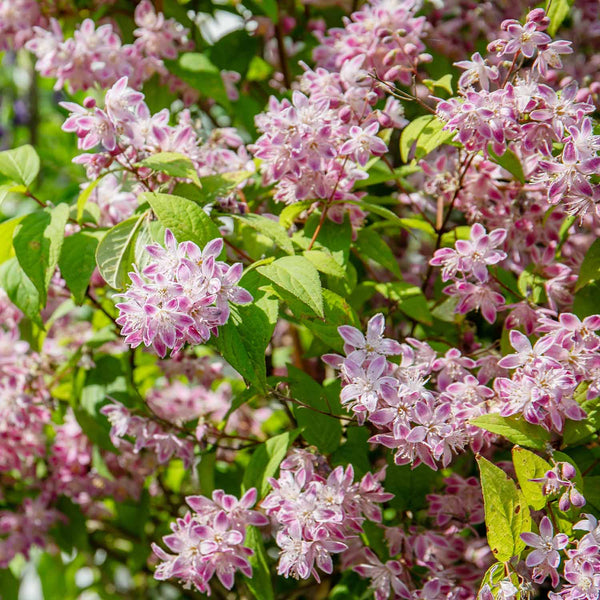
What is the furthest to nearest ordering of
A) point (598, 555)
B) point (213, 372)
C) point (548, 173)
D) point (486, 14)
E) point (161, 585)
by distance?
1. point (161, 585)
2. point (486, 14)
3. point (213, 372)
4. point (548, 173)
5. point (598, 555)

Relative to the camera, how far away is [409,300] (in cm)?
132

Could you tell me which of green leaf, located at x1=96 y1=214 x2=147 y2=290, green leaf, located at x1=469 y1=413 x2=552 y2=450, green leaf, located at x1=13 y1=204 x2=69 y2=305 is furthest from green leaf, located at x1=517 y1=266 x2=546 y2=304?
green leaf, located at x1=13 y1=204 x2=69 y2=305

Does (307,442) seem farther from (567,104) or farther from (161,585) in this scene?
(161,585)

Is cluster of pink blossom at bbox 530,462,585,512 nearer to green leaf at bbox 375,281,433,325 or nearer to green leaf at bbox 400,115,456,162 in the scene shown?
green leaf at bbox 375,281,433,325

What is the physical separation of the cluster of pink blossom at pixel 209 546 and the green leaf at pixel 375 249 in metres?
0.44

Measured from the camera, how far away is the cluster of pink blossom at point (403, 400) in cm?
106

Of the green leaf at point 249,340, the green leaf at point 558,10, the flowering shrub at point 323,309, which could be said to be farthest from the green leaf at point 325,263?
the green leaf at point 558,10

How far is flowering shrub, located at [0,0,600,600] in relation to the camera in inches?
41.5

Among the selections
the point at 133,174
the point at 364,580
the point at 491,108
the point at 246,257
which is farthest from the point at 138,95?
the point at 364,580

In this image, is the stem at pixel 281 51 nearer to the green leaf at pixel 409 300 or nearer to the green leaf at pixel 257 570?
the green leaf at pixel 409 300

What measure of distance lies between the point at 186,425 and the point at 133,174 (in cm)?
51

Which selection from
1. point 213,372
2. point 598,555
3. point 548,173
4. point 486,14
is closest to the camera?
point 598,555

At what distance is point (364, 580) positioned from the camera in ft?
4.65

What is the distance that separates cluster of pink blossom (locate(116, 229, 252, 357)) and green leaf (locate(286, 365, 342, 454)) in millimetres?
288
